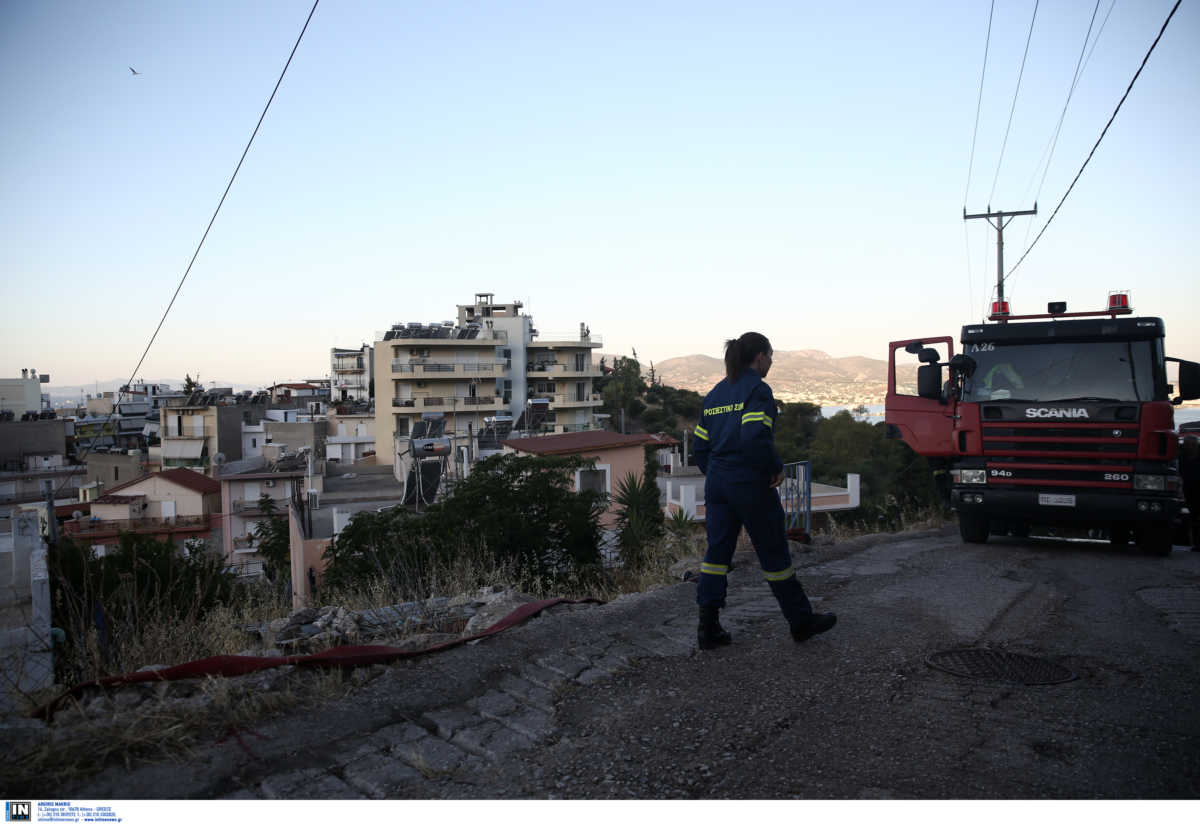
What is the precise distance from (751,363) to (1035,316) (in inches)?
270

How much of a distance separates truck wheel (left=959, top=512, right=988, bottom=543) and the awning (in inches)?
2349

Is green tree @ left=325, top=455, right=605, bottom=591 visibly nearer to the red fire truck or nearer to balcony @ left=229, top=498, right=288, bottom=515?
the red fire truck

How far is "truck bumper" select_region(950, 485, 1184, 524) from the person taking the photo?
8516mm

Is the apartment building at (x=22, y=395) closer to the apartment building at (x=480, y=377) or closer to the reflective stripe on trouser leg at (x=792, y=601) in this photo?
the apartment building at (x=480, y=377)

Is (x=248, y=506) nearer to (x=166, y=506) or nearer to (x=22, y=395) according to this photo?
(x=166, y=506)

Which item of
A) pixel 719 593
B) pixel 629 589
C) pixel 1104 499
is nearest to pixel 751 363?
pixel 719 593

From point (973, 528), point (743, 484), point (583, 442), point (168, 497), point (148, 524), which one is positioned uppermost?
point (743, 484)

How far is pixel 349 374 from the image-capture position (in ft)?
289

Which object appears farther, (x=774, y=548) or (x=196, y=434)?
(x=196, y=434)

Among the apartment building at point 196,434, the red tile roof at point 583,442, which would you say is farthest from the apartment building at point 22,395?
the red tile roof at point 583,442

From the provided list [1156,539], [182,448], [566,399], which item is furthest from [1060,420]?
[182,448]

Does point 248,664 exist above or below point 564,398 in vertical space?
below

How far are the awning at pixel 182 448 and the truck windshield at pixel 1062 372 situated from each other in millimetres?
60197

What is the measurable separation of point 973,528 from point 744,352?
21.6ft
